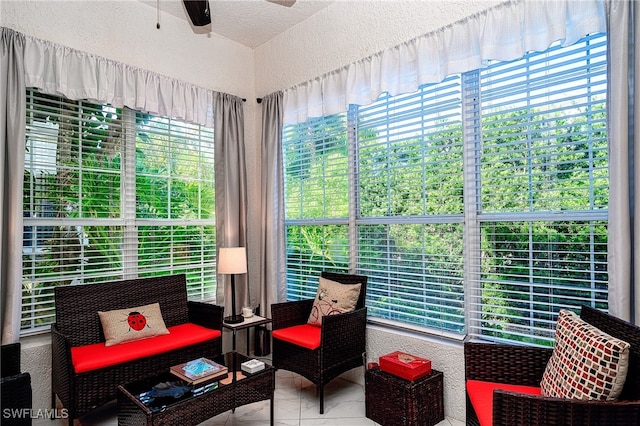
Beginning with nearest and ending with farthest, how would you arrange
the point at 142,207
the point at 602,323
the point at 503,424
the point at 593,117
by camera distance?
the point at 503,424
the point at 602,323
the point at 593,117
the point at 142,207

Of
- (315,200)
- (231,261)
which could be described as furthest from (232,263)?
(315,200)

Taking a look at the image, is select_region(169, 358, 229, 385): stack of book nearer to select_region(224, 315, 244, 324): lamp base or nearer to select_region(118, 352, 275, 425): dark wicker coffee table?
select_region(118, 352, 275, 425): dark wicker coffee table

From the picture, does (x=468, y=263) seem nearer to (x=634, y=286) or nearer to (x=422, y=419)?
(x=634, y=286)

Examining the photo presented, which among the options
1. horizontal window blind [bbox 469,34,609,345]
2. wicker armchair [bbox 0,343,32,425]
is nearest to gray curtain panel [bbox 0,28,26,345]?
wicker armchair [bbox 0,343,32,425]

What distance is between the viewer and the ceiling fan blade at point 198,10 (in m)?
2.11

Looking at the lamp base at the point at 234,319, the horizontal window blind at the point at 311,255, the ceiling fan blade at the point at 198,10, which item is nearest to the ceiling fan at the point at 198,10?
the ceiling fan blade at the point at 198,10

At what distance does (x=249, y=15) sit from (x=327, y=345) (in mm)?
2984

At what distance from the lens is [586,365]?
1441 millimetres

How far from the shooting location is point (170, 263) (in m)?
3.41

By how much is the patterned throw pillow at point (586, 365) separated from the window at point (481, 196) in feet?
1.97

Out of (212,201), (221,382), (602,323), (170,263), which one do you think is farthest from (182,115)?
(602,323)

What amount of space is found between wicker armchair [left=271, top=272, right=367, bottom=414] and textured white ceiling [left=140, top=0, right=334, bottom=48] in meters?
2.44

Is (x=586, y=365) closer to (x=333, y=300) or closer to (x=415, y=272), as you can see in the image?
(x=415, y=272)

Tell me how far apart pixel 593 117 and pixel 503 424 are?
168cm
